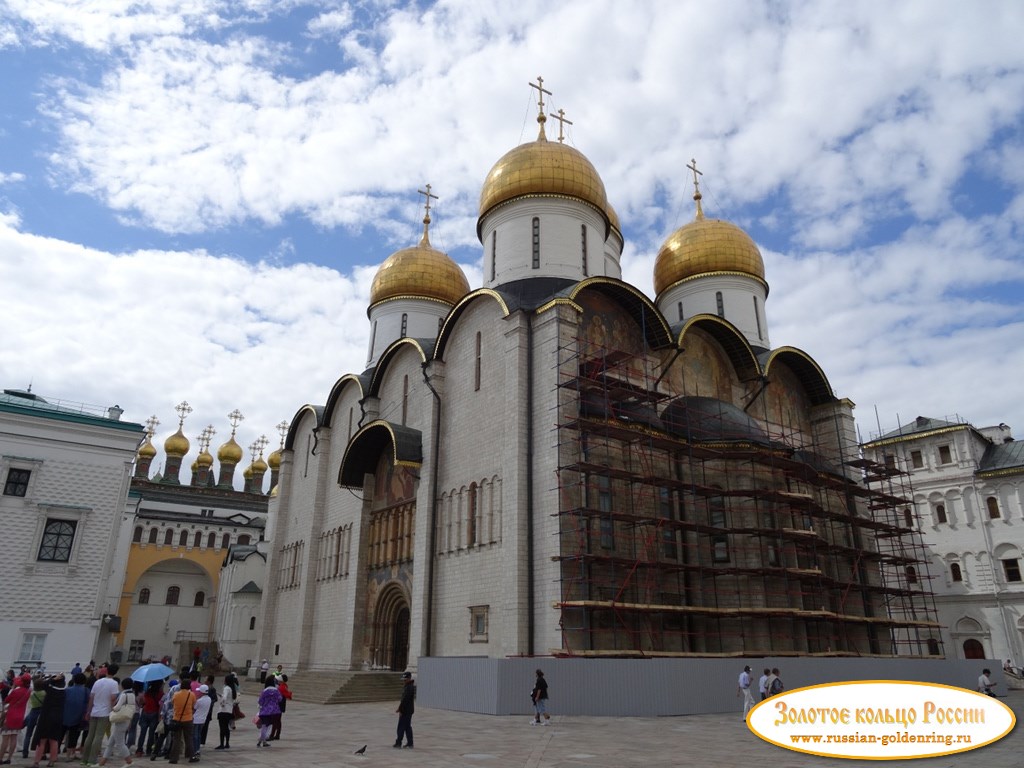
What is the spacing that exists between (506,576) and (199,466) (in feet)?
130

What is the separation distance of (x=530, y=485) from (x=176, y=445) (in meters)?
39.4

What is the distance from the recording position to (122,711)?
7.60 meters

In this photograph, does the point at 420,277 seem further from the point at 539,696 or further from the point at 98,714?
the point at 98,714

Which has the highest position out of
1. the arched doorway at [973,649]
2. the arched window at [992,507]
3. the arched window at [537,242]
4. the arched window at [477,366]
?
the arched window at [537,242]

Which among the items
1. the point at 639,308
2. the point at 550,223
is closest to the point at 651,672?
the point at 639,308

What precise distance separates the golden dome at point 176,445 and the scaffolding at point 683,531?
3841 centimetres

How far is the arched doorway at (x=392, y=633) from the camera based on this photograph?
19.5 m

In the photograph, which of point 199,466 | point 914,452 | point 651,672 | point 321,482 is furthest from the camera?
point 199,466

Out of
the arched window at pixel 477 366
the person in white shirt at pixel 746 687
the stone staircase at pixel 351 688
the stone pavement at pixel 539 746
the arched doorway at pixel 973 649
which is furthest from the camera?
the arched doorway at pixel 973 649

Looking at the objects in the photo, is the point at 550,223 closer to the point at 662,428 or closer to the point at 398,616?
the point at 662,428

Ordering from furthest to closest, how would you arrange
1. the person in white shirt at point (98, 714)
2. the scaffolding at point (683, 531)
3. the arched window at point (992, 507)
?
the arched window at point (992, 507)
the scaffolding at point (683, 531)
the person in white shirt at point (98, 714)

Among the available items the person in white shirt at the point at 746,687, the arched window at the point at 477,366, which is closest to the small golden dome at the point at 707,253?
the arched window at the point at 477,366

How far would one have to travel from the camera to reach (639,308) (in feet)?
60.3

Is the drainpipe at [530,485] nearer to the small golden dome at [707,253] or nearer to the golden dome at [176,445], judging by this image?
the small golden dome at [707,253]
